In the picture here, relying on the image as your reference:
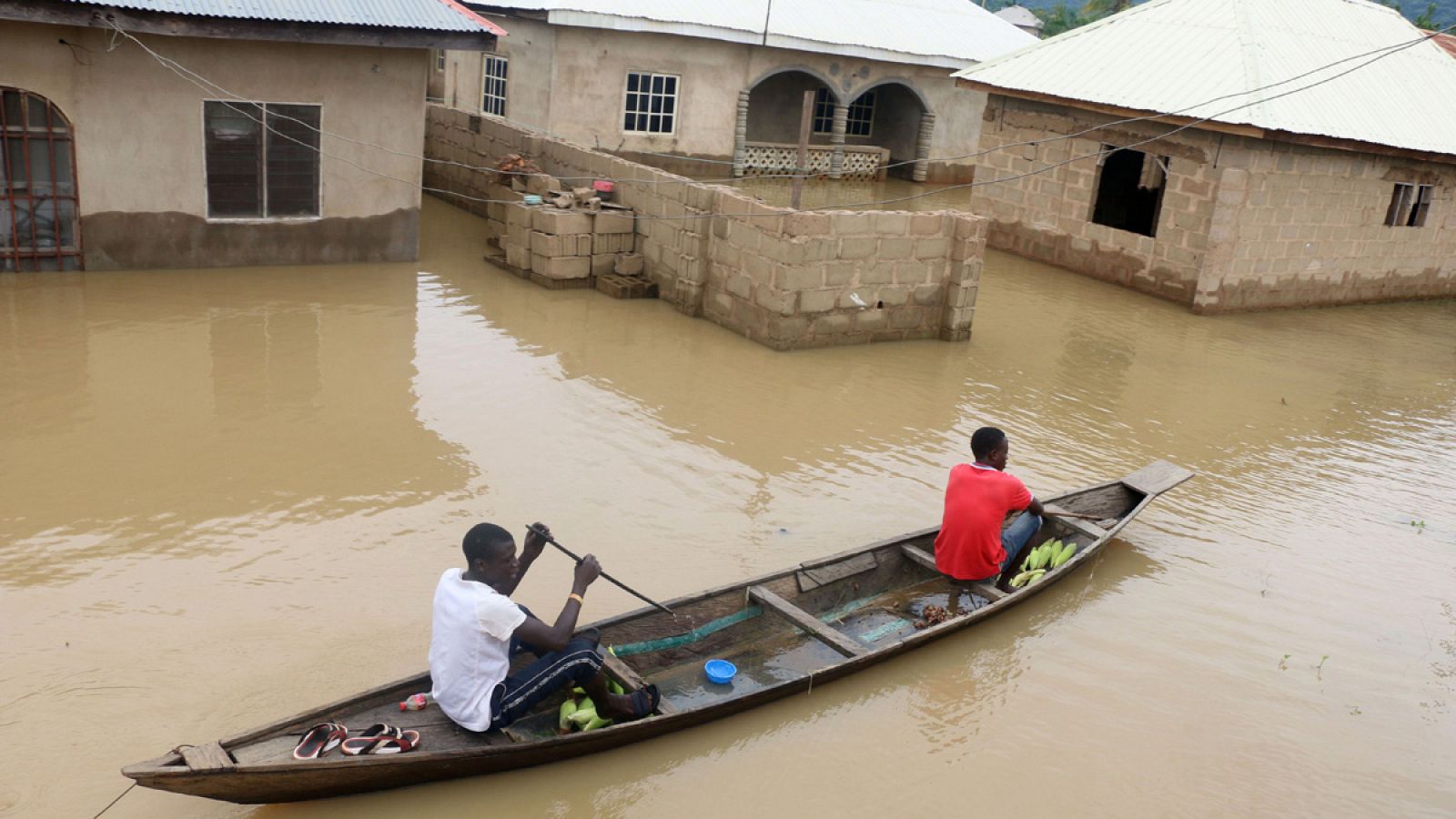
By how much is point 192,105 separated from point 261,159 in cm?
99

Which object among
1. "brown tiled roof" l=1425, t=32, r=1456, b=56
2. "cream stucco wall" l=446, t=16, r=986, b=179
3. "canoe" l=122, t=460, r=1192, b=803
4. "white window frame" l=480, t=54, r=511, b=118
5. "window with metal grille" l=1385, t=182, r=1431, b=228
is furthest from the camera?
"white window frame" l=480, t=54, r=511, b=118

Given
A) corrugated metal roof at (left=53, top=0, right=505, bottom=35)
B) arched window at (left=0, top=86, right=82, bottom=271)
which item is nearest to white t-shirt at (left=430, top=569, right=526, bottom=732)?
corrugated metal roof at (left=53, top=0, right=505, bottom=35)

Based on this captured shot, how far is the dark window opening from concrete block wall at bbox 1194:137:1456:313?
3752mm

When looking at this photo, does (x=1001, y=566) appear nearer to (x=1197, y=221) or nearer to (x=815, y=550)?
(x=815, y=550)

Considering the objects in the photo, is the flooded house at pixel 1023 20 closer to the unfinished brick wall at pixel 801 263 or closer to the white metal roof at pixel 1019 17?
the white metal roof at pixel 1019 17

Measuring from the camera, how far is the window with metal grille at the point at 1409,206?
19.6m

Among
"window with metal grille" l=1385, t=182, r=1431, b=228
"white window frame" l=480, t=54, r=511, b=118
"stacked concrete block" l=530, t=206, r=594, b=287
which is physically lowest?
"stacked concrete block" l=530, t=206, r=594, b=287

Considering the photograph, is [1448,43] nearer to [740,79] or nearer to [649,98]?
[740,79]

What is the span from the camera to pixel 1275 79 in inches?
692

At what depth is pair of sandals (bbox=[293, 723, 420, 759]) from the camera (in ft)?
17.2

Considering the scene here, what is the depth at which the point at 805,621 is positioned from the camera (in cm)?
720

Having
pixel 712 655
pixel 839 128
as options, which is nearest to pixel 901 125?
pixel 839 128

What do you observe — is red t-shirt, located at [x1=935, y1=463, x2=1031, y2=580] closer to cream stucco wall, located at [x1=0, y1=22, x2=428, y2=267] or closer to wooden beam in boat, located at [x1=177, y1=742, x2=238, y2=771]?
wooden beam in boat, located at [x1=177, y1=742, x2=238, y2=771]

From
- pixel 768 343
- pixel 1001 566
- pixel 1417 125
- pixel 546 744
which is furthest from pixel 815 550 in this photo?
pixel 1417 125
